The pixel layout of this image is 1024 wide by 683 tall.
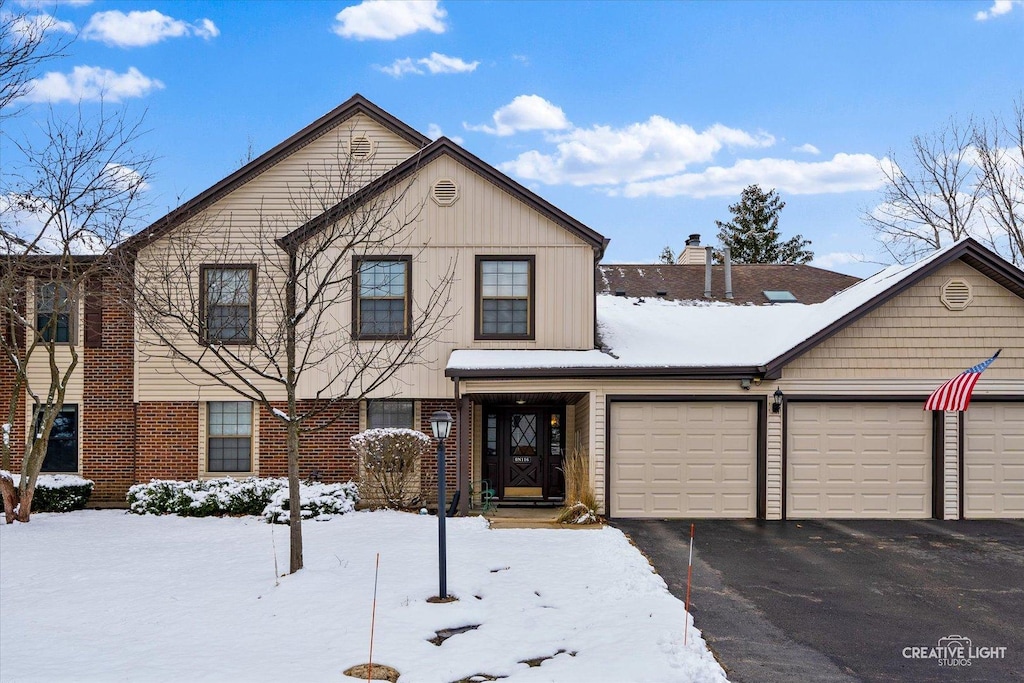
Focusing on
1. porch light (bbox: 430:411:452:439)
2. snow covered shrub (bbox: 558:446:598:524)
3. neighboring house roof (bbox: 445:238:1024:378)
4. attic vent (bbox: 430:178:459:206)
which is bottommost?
snow covered shrub (bbox: 558:446:598:524)

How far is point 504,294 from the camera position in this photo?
14.5 m

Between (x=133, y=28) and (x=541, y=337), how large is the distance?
1385 cm

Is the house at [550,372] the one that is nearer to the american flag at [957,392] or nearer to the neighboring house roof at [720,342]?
the neighboring house roof at [720,342]

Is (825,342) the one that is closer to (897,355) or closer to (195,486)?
(897,355)

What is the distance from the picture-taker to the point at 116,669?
6.71m

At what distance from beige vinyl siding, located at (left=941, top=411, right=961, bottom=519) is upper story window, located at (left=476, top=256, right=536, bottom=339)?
7.65 metres

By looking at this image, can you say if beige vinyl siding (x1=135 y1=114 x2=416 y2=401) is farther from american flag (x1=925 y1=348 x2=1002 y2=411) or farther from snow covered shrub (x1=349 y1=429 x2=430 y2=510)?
american flag (x1=925 y1=348 x2=1002 y2=411)

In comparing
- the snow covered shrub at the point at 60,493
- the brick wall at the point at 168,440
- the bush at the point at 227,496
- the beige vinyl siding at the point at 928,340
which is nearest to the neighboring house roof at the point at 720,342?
the beige vinyl siding at the point at 928,340

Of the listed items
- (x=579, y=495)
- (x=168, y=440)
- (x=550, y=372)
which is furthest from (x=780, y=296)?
(x=168, y=440)

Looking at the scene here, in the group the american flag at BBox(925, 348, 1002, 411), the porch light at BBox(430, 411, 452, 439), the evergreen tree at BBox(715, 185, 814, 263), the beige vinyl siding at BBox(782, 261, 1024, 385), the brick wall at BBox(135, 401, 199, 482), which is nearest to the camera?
the porch light at BBox(430, 411, 452, 439)

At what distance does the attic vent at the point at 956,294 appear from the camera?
44.1 ft

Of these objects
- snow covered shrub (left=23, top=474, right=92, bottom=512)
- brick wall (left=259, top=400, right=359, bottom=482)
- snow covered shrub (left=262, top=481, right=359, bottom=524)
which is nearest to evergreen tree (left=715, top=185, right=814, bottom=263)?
brick wall (left=259, top=400, right=359, bottom=482)

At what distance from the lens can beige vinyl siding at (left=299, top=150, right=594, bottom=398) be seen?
47.2ft

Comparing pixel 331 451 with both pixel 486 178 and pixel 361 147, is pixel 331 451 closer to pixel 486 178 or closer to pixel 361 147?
pixel 486 178
